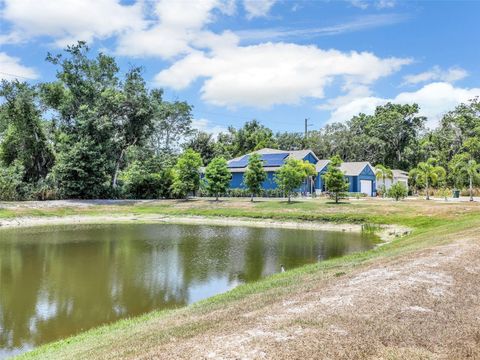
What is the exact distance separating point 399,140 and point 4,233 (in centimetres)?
6725

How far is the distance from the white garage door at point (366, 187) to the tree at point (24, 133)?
41.5m

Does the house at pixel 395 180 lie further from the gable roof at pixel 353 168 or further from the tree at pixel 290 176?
the tree at pixel 290 176

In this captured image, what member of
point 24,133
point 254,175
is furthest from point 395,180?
point 24,133

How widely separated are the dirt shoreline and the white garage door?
24.6 m

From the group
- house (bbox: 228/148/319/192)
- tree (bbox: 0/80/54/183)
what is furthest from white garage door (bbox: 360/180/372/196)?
tree (bbox: 0/80/54/183)

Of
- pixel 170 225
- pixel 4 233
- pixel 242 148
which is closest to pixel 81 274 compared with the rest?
pixel 4 233

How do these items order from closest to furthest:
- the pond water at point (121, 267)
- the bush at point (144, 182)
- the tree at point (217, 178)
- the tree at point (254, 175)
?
the pond water at point (121, 267) < the tree at point (254, 175) < the tree at point (217, 178) < the bush at point (144, 182)

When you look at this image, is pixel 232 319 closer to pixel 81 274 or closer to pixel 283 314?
pixel 283 314

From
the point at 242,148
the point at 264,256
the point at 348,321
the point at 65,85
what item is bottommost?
the point at 264,256

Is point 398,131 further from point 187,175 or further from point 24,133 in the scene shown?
point 24,133

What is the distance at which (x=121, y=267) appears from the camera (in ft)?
66.1

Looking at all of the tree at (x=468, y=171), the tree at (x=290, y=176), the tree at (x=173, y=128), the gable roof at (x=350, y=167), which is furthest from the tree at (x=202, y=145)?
the tree at (x=468, y=171)

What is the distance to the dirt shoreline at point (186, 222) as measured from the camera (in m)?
35.1

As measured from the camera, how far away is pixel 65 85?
183ft
